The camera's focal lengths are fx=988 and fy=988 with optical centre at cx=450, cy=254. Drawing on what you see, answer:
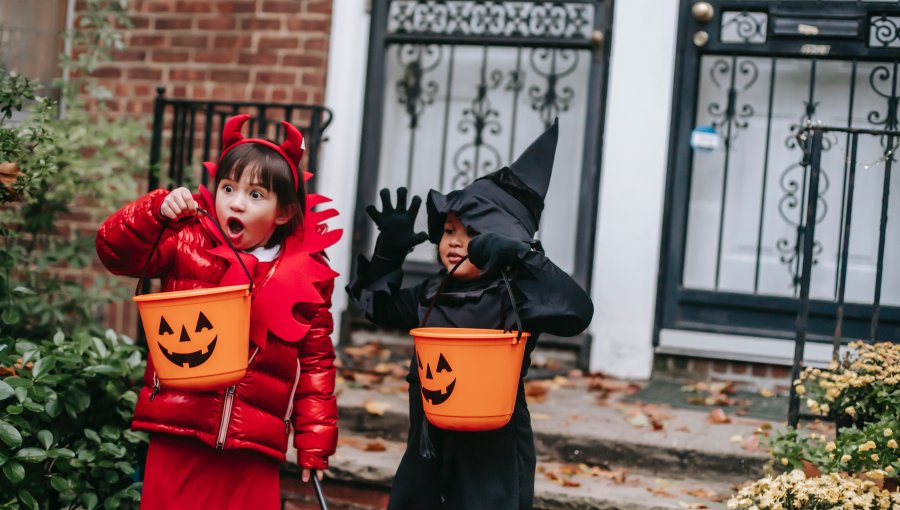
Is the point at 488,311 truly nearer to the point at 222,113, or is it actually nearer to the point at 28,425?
the point at 28,425

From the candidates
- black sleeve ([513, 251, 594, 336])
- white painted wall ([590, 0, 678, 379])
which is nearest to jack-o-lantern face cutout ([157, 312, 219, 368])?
black sleeve ([513, 251, 594, 336])

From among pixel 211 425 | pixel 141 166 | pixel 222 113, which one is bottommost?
pixel 211 425

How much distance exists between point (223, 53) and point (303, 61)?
470mm

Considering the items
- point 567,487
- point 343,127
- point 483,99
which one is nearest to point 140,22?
point 343,127

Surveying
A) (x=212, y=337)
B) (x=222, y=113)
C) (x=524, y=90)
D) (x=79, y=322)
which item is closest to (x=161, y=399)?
(x=212, y=337)

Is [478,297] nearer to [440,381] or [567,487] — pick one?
[440,381]

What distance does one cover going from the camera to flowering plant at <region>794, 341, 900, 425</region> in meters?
3.16

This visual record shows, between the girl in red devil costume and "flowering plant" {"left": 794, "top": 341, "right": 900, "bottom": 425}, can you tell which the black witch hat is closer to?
the girl in red devil costume

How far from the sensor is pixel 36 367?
308cm

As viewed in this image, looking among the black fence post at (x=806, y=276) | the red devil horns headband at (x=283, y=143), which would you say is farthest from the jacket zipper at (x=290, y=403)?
the black fence post at (x=806, y=276)

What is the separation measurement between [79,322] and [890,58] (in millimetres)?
3962

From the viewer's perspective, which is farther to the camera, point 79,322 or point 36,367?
point 79,322

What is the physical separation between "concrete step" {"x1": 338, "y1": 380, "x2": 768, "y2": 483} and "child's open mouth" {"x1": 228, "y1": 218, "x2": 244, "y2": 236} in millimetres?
1621

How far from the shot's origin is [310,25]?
524 centimetres
